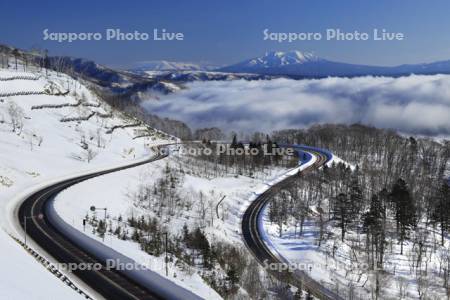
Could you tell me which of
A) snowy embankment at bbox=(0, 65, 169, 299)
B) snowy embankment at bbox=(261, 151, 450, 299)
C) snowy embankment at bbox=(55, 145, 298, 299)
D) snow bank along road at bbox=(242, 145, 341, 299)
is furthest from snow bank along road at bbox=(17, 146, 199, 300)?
snowy embankment at bbox=(261, 151, 450, 299)

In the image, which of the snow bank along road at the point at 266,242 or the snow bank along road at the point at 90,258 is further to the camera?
the snow bank along road at the point at 266,242

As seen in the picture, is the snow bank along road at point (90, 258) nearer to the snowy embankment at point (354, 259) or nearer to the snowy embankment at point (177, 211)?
the snowy embankment at point (177, 211)

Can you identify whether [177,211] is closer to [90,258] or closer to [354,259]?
[354,259]

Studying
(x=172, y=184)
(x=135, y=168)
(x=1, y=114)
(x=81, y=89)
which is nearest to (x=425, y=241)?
(x=172, y=184)

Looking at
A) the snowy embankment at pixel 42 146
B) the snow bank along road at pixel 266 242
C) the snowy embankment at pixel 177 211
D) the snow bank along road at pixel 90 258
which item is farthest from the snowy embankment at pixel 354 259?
the snowy embankment at pixel 42 146

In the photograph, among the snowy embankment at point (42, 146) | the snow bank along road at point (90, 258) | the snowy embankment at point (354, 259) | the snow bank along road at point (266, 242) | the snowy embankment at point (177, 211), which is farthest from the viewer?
the snowy embankment at point (354, 259)

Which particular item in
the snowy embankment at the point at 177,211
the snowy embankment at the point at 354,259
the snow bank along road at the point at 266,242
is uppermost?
the snowy embankment at the point at 177,211

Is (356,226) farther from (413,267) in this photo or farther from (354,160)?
(354,160)
